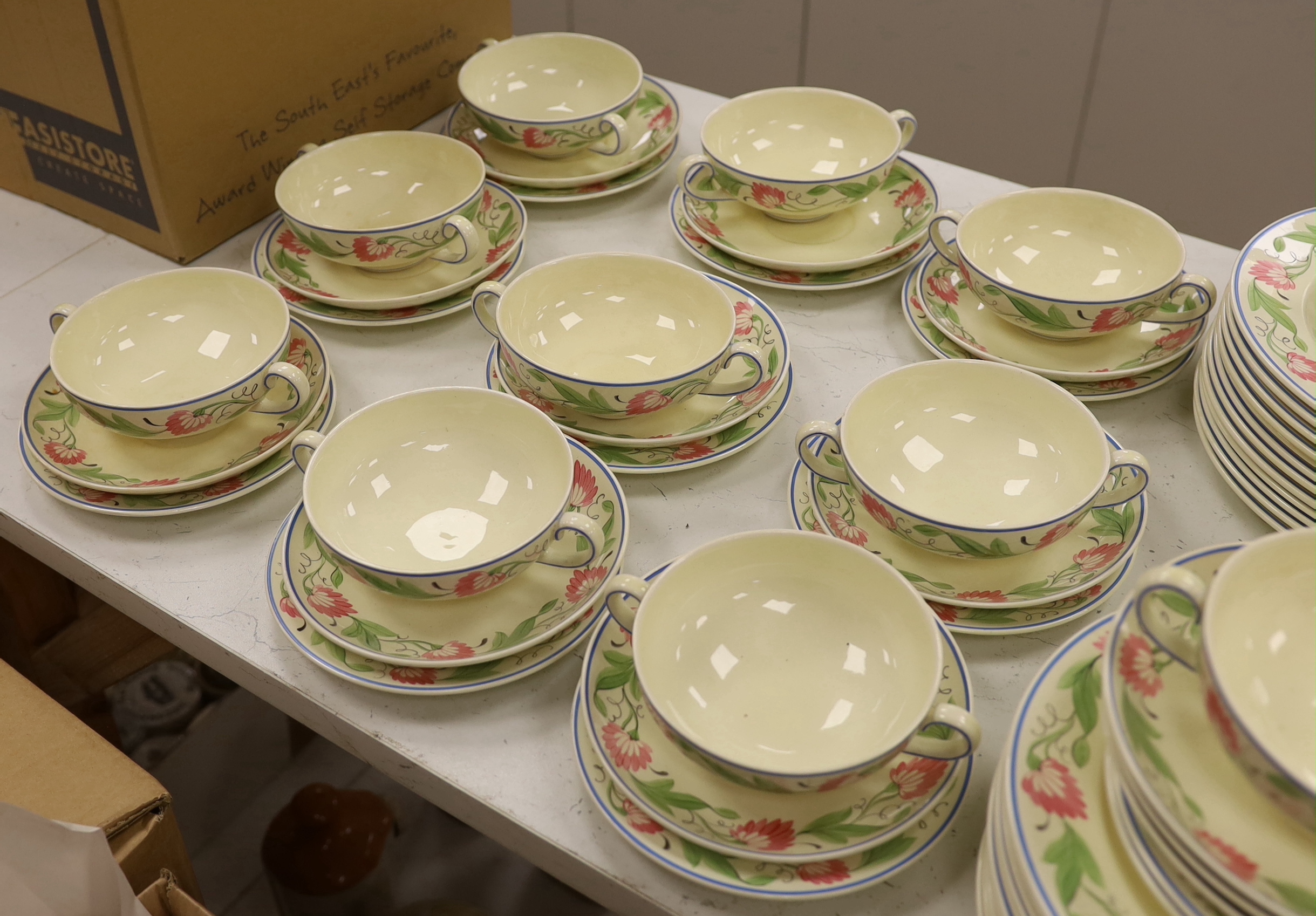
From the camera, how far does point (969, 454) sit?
2.98ft

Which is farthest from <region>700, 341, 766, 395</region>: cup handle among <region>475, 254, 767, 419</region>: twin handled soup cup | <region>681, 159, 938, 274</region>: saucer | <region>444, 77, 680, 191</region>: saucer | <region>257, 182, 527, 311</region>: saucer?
<region>444, 77, 680, 191</region>: saucer

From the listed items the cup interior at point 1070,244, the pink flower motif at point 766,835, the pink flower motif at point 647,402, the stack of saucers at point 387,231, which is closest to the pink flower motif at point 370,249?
the stack of saucers at point 387,231

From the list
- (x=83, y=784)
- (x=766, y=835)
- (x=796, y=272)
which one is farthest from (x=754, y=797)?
(x=796, y=272)

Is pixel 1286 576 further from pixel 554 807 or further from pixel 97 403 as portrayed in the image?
pixel 97 403

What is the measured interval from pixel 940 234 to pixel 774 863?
68cm

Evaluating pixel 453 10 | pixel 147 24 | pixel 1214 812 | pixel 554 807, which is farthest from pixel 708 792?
pixel 453 10

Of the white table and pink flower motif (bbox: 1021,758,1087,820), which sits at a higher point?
pink flower motif (bbox: 1021,758,1087,820)

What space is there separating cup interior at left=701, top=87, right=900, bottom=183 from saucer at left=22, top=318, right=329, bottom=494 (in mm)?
564

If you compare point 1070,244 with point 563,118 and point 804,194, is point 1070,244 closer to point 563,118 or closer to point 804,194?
point 804,194

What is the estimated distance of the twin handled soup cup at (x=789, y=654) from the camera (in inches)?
27.0

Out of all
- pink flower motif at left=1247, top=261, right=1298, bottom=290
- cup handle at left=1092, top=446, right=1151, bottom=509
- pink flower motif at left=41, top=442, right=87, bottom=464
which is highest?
pink flower motif at left=1247, top=261, right=1298, bottom=290

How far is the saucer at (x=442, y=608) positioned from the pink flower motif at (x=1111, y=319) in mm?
460

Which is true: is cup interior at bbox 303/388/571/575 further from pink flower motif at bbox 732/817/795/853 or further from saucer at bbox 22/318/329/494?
pink flower motif at bbox 732/817/795/853

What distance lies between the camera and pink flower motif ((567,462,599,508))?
0.87m
